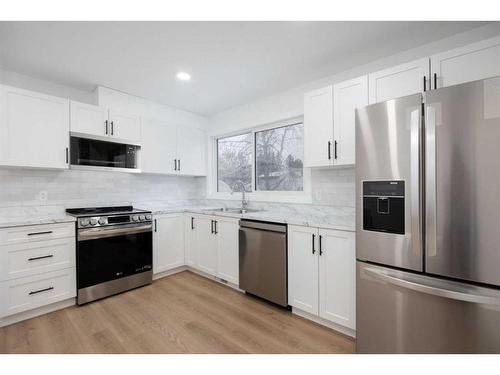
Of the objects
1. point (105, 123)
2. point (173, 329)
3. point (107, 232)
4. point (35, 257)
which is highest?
point (105, 123)

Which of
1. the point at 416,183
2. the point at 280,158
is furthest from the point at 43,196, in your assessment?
the point at 416,183

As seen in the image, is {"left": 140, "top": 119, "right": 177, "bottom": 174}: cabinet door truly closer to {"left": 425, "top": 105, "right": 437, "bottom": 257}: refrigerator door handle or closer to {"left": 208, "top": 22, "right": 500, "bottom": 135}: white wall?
{"left": 208, "top": 22, "right": 500, "bottom": 135}: white wall

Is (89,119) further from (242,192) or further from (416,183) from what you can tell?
(416,183)

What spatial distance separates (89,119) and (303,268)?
9.39 feet

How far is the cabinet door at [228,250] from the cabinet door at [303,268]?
73cm

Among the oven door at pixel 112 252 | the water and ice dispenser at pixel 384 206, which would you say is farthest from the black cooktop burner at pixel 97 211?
the water and ice dispenser at pixel 384 206

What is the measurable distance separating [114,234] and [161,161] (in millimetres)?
1216

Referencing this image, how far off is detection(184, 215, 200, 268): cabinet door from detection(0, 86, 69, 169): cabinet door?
5.17 feet

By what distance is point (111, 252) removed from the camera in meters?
2.68

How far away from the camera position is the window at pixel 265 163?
304 cm

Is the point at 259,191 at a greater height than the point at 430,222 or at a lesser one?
greater

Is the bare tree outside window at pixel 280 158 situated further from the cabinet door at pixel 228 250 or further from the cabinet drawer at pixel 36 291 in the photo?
the cabinet drawer at pixel 36 291

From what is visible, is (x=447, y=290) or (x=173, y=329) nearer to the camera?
(x=447, y=290)

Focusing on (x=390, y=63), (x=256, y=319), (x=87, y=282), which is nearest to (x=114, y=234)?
(x=87, y=282)
